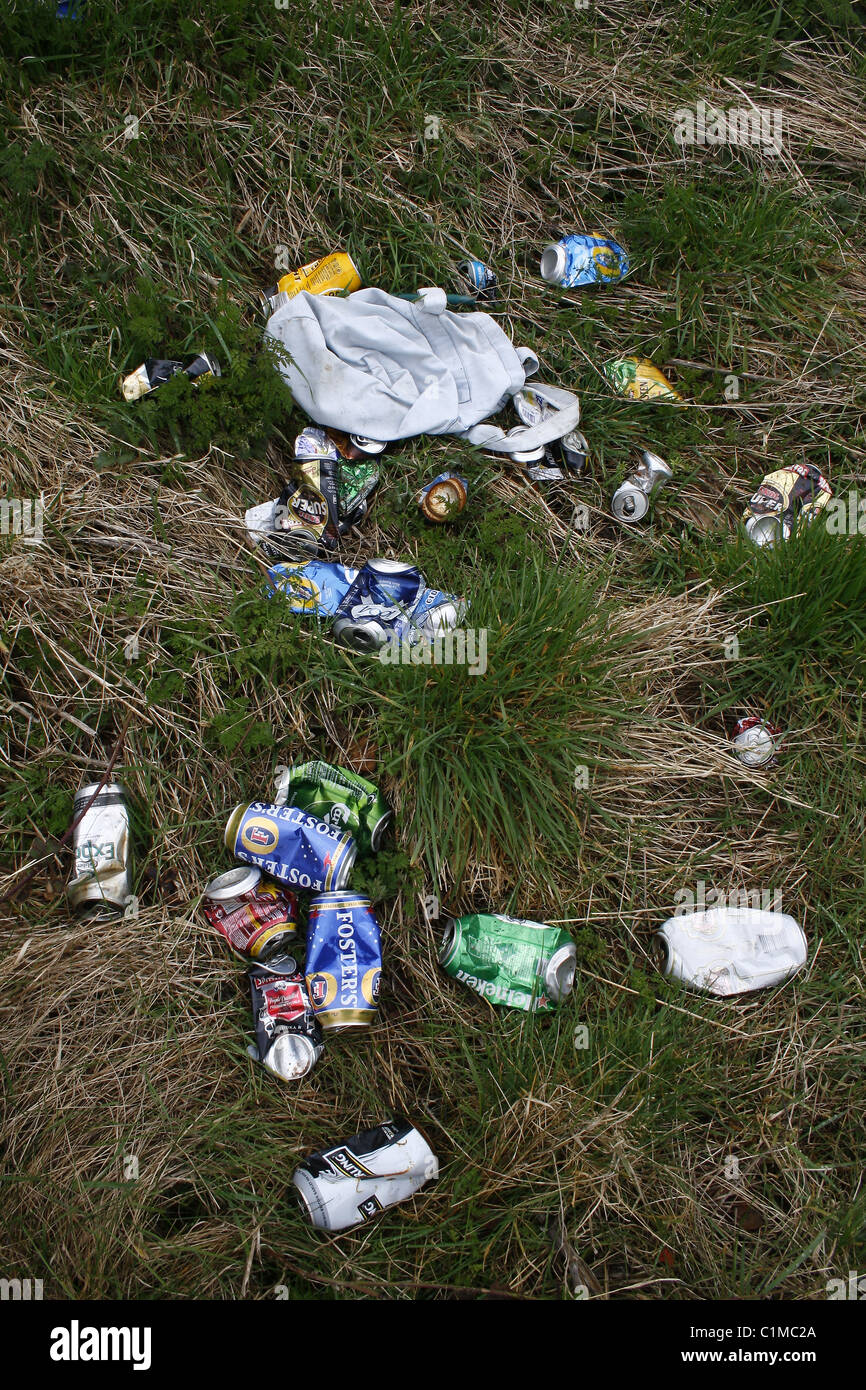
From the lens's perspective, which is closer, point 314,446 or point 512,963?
point 512,963

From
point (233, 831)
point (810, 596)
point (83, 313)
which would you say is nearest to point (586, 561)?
point (810, 596)

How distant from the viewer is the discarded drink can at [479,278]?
299cm

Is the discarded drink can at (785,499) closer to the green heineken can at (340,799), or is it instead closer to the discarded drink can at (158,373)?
the green heineken can at (340,799)

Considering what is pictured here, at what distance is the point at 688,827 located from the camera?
249 cm

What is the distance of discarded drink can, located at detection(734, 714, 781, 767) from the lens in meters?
2.53

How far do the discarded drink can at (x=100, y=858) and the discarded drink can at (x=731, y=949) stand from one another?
1.47m

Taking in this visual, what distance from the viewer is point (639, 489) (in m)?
2.83

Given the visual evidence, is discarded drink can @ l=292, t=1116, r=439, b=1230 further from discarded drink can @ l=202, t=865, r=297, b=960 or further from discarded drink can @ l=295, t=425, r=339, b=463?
discarded drink can @ l=295, t=425, r=339, b=463

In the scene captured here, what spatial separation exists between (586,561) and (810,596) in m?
0.70

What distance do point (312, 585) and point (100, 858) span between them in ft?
3.11

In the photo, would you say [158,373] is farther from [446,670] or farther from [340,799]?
[340,799]

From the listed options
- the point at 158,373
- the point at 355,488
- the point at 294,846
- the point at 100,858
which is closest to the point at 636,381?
the point at 355,488

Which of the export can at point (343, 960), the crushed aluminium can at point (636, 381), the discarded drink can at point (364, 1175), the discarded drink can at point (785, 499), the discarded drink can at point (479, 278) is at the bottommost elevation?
the discarded drink can at point (364, 1175)

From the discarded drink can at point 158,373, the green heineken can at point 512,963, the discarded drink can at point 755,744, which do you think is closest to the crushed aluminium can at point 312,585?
the discarded drink can at point 158,373
